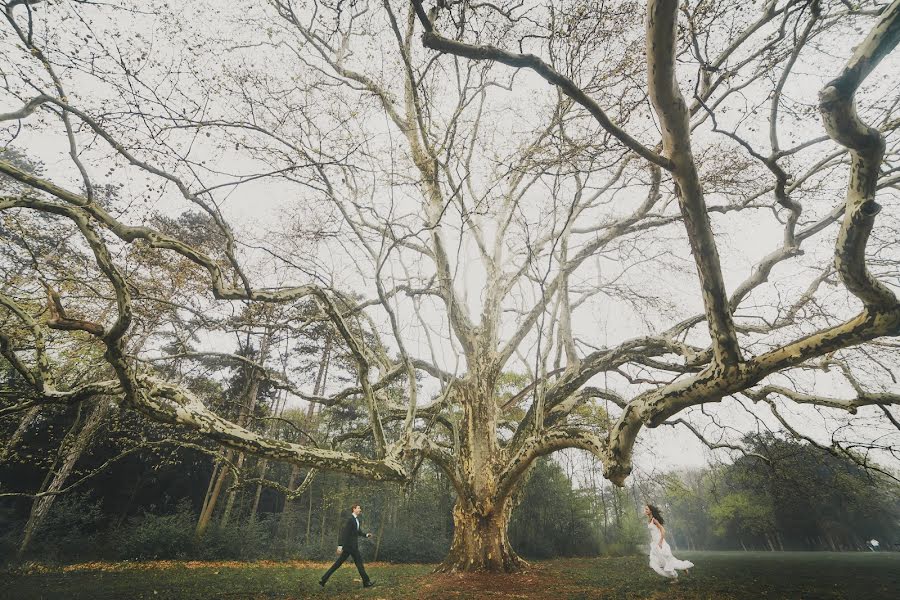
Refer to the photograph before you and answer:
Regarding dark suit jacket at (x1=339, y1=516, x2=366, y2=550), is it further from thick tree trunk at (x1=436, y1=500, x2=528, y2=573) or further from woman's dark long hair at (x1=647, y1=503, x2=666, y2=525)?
woman's dark long hair at (x1=647, y1=503, x2=666, y2=525)

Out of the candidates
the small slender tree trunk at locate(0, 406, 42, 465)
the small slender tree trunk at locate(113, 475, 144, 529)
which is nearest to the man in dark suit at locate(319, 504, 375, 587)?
the small slender tree trunk at locate(0, 406, 42, 465)

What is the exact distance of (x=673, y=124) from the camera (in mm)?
2488

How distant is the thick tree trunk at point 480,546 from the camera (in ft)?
21.1

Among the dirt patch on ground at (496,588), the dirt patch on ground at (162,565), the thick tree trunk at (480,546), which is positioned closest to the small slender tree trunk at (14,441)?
the dirt patch on ground at (162,565)

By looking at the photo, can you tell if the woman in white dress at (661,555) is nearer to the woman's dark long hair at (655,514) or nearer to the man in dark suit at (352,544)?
the woman's dark long hair at (655,514)

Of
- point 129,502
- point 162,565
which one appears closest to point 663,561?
point 162,565

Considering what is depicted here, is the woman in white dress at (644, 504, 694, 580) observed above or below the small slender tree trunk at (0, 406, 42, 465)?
below

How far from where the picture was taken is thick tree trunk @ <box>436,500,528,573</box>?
642 cm

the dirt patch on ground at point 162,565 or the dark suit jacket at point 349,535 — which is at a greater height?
the dark suit jacket at point 349,535

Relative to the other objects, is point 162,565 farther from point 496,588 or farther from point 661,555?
point 661,555

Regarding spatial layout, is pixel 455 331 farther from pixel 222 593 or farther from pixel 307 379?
pixel 307 379

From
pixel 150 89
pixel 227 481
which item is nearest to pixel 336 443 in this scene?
pixel 150 89

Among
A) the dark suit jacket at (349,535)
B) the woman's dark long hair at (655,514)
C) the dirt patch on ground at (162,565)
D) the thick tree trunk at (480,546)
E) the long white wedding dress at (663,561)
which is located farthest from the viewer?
the dirt patch on ground at (162,565)

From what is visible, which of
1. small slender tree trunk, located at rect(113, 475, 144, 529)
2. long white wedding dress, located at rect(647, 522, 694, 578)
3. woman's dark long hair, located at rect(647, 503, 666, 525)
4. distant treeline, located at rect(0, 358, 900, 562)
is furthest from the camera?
small slender tree trunk, located at rect(113, 475, 144, 529)
